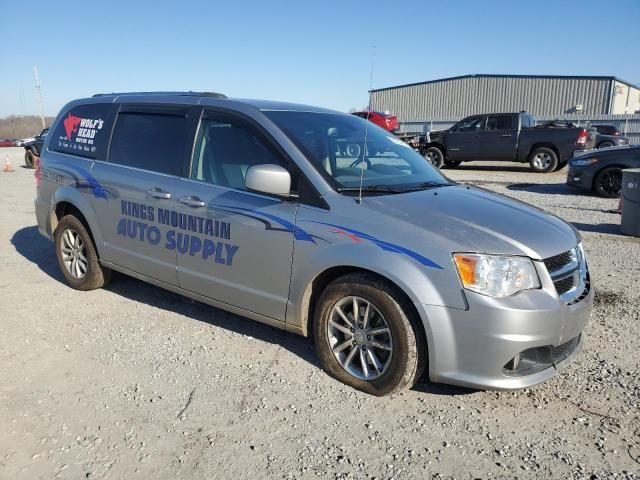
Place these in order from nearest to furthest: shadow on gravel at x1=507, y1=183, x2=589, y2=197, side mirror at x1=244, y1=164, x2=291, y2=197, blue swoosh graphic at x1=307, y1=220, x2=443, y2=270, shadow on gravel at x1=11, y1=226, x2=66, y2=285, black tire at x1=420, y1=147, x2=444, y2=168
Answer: blue swoosh graphic at x1=307, y1=220, x2=443, y2=270, side mirror at x1=244, y1=164, x2=291, y2=197, shadow on gravel at x1=11, y1=226, x2=66, y2=285, shadow on gravel at x1=507, y1=183, x2=589, y2=197, black tire at x1=420, y1=147, x2=444, y2=168

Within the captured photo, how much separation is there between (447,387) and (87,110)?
429cm

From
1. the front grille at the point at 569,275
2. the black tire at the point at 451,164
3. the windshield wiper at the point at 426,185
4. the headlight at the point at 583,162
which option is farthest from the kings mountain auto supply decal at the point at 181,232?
the black tire at the point at 451,164

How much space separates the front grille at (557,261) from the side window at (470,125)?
51.1ft

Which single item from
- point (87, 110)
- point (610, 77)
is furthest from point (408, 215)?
point (610, 77)

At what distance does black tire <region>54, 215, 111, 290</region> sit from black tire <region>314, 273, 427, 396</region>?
8.94ft

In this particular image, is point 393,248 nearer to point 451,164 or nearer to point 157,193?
point 157,193

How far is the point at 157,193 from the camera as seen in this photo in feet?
13.9

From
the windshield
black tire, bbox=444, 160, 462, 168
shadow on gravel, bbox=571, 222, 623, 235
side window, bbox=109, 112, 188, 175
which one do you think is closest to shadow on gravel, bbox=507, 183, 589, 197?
shadow on gravel, bbox=571, 222, 623, 235

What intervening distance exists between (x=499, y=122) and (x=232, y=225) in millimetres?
15719

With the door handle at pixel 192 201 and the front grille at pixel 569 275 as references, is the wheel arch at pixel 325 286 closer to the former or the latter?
A: the front grille at pixel 569 275

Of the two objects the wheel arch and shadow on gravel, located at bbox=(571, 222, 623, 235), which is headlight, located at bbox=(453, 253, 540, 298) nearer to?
the wheel arch

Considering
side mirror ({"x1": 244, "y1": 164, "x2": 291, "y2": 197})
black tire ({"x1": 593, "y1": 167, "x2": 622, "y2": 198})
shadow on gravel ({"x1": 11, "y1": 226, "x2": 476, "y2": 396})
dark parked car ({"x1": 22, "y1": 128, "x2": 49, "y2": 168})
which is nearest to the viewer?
side mirror ({"x1": 244, "y1": 164, "x2": 291, "y2": 197})

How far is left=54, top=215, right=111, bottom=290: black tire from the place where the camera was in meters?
5.06

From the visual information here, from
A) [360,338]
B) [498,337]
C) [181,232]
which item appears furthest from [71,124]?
[498,337]
